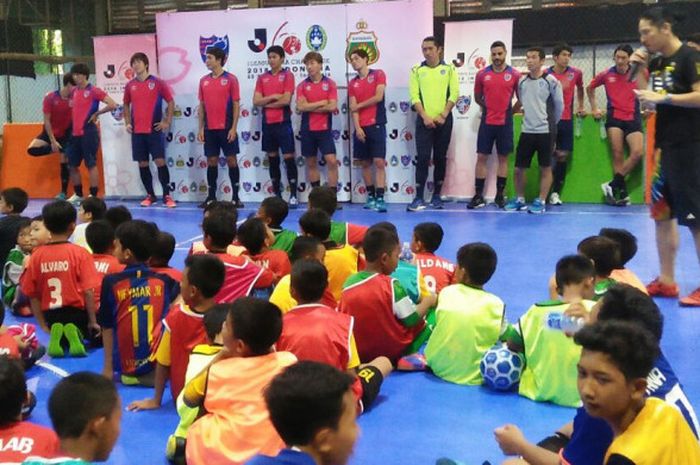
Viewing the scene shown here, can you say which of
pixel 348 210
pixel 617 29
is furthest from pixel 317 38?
pixel 617 29

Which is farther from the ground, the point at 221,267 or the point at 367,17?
the point at 367,17

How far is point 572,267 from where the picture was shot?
336 centimetres

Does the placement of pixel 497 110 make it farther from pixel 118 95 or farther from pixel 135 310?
pixel 135 310

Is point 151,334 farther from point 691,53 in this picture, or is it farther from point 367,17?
point 367,17

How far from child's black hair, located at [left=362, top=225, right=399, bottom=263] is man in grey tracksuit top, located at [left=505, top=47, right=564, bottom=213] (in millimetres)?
5501

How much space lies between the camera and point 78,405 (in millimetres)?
1980

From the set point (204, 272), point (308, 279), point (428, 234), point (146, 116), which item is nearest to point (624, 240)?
point (428, 234)

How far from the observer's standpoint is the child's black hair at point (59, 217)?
13.9ft

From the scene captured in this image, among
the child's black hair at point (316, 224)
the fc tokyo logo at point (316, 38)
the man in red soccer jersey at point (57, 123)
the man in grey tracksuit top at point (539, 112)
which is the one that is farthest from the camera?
the man in red soccer jersey at point (57, 123)

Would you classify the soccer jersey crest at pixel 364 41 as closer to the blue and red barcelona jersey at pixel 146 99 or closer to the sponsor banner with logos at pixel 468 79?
the sponsor banner with logos at pixel 468 79

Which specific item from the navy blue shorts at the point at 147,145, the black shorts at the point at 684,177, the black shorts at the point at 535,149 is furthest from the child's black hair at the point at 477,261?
the navy blue shorts at the point at 147,145

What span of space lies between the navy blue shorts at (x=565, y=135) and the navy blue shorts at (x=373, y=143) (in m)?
2.10

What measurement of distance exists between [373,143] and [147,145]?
305cm

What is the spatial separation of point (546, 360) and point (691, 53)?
2.39 m
